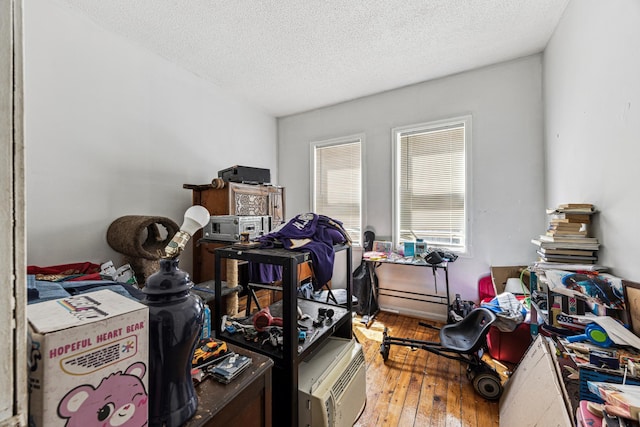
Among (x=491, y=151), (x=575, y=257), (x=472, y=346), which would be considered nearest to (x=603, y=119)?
(x=575, y=257)

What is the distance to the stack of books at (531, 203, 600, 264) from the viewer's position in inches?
61.9

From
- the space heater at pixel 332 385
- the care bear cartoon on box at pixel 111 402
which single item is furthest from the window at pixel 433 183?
the care bear cartoon on box at pixel 111 402

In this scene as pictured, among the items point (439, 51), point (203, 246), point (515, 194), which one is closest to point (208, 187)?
point (203, 246)

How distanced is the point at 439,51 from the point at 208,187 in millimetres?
2763

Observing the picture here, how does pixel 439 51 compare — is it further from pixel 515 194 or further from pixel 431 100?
pixel 515 194

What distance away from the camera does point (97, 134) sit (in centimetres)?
213

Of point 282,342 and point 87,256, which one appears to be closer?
point 282,342

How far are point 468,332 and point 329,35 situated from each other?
9.43 feet

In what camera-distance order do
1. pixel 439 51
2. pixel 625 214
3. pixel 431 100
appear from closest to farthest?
pixel 625 214 < pixel 439 51 < pixel 431 100

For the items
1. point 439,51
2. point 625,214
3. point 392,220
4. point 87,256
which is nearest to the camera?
point 625,214

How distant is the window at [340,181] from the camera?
3.68 metres

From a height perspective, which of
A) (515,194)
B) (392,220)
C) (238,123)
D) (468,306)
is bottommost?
(468,306)

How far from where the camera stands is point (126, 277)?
1947 mm

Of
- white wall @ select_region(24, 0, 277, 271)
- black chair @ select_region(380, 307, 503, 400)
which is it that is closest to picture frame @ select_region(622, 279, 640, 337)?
black chair @ select_region(380, 307, 503, 400)
